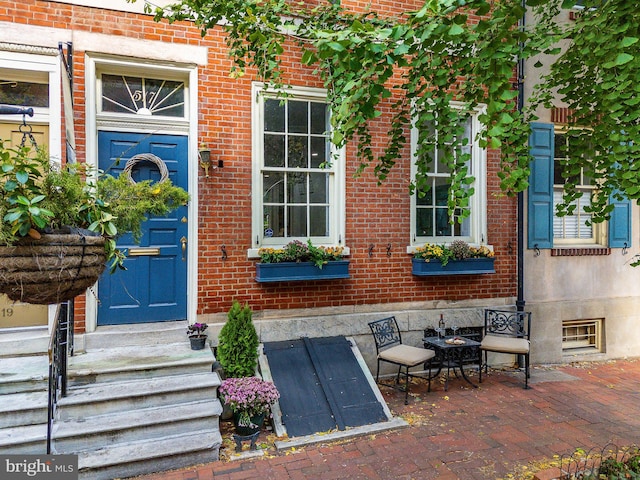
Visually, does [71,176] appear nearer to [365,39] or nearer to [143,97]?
[365,39]

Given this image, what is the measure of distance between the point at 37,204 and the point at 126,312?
3112mm

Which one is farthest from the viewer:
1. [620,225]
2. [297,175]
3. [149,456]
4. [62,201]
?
[620,225]

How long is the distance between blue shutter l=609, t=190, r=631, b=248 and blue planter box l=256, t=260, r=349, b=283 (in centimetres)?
465

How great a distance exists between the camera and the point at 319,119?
560 cm

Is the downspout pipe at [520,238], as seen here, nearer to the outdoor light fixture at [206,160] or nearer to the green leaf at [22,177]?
the outdoor light fixture at [206,160]

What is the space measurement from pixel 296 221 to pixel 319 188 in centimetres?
55

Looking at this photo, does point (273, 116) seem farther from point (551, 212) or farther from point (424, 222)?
point (551, 212)

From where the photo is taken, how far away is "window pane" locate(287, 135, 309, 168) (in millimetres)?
5473

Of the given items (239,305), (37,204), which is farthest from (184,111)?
(37,204)

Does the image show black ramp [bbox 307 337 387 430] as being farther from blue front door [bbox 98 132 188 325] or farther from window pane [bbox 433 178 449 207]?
window pane [bbox 433 178 449 207]

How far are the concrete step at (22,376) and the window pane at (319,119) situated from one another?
4.06 meters

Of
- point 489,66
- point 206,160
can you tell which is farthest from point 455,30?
point 206,160

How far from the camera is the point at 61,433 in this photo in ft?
11.2

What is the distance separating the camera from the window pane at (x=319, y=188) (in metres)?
5.55
